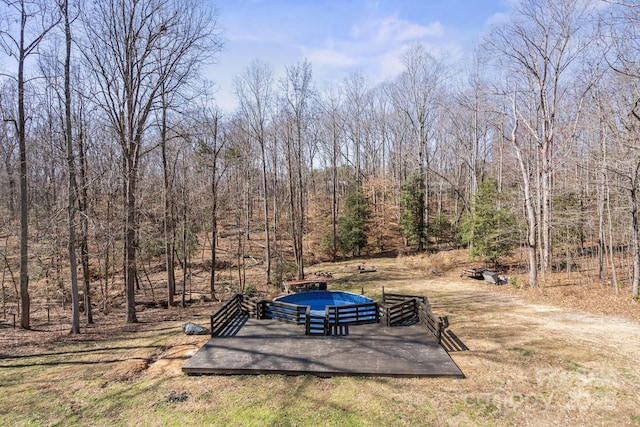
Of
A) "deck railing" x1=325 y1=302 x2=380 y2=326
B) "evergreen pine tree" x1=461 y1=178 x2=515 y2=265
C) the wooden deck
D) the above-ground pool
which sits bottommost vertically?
the above-ground pool

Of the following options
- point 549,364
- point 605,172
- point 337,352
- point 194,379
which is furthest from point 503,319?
point 194,379

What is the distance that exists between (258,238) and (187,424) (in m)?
25.3

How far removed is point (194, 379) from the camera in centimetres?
727

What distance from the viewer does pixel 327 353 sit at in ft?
27.1

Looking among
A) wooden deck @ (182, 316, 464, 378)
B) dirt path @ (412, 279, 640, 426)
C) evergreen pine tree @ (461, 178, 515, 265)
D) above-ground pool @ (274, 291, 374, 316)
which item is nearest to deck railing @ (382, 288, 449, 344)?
wooden deck @ (182, 316, 464, 378)

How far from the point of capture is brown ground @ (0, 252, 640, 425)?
615cm

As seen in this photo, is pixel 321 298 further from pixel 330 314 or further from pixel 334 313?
pixel 334 313

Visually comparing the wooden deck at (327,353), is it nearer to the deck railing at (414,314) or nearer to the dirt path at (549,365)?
the deck railing at (414,314)

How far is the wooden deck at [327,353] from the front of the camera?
7.39 meters

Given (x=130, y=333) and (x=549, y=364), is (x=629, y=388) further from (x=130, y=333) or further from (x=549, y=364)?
(x=130, y=333)

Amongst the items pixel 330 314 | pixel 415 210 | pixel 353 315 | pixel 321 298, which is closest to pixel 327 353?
pixel 330 314

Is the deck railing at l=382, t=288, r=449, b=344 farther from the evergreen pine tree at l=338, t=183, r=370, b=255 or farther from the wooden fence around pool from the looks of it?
the evergreen pine tree at l=338, t=183, r=370, b=255

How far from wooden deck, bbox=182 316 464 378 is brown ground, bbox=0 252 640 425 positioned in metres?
0.50

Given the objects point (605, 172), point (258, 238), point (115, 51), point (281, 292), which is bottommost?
point (281, 292)
